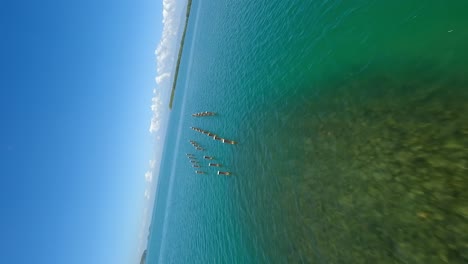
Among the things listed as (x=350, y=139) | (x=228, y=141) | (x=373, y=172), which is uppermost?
(x=228, y=141)

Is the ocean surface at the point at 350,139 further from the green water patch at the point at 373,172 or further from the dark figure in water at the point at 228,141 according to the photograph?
the dark figure in water at the point at 228,141

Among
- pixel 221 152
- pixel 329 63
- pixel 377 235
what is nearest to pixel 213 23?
pixel 221 152

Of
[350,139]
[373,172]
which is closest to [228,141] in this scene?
[350,139]

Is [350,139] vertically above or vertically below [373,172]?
above

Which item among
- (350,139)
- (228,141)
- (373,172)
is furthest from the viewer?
(228,141)

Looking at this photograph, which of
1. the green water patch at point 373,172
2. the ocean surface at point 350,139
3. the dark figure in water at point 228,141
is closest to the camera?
the green water patch at point 373,172

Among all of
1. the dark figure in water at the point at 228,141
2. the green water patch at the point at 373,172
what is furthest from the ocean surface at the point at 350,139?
the dark figure in water at the point at 228,141

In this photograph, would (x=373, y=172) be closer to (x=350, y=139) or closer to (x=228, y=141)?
(x=350, y=139)
